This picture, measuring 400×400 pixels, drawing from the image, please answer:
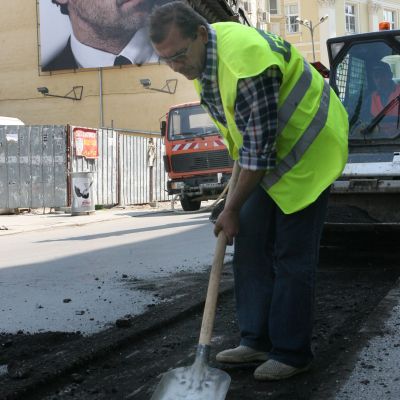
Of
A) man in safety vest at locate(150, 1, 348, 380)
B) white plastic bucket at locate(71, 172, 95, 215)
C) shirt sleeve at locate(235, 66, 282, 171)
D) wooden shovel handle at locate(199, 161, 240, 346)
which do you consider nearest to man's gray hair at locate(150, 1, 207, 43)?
man in safety vest at locate(150, 1, 348, 380)

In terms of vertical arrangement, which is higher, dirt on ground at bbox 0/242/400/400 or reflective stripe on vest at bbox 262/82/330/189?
reflective stripe on vest at bbox 262/82/330/189

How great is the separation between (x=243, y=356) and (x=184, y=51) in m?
1.54

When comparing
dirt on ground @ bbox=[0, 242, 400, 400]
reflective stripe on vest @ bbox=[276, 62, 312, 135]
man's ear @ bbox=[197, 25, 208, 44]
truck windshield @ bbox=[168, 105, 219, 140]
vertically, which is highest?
truck windshield @ bbox=[168, 105, 219, 140]

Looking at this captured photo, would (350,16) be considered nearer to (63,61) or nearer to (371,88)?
(63,61)

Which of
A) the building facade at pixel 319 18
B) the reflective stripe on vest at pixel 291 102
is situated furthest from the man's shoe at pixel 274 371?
the building facade at pixel 319 18

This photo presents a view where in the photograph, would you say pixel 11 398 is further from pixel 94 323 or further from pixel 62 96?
pixel 62 96

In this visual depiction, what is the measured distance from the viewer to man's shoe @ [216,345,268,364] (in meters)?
3.43

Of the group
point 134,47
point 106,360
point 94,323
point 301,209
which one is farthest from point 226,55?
point 134,47

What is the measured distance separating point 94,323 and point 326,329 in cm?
156

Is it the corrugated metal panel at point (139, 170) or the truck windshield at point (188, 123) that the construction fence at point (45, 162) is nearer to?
the corrugated metal panel at point (139, 170)

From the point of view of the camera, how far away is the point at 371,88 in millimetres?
7125

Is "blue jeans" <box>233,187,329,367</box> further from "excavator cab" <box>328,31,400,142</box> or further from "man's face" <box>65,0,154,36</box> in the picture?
"man's face" <box>65,0,154,36</box>

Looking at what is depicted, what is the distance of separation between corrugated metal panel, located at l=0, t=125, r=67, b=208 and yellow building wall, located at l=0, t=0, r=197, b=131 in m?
12.6

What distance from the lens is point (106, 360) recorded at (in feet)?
12.0
